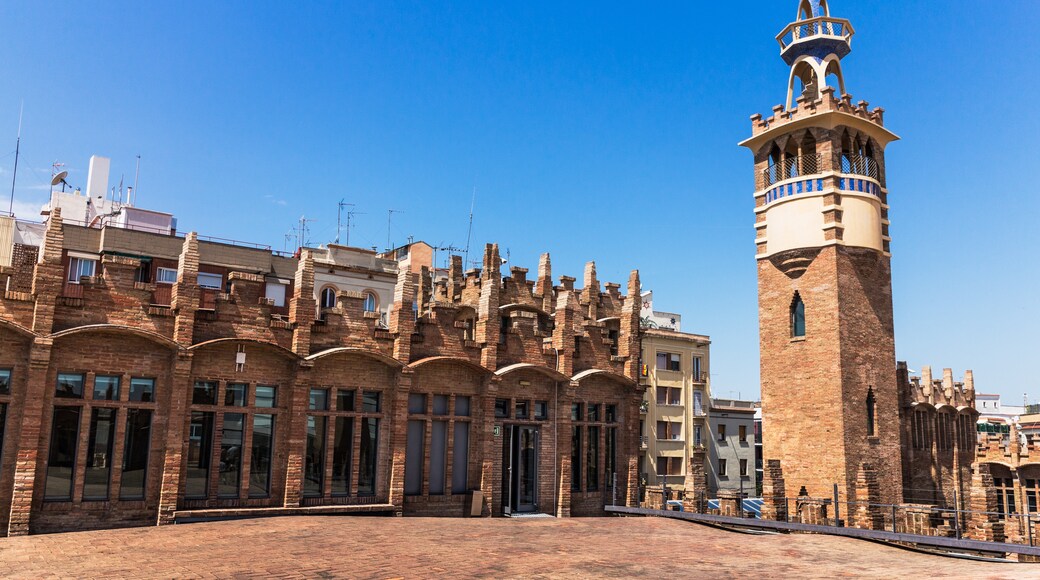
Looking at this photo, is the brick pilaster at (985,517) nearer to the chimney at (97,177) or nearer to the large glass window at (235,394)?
the large glass window at (235,394)

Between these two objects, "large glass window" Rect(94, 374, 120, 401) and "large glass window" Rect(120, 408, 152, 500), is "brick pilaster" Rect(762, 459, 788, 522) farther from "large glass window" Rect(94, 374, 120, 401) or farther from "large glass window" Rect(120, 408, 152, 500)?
"large glass window" Rect(94, 374, 120, 401)

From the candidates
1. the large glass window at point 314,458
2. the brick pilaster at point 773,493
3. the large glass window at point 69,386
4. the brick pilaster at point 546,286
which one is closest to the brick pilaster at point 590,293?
the brick pilaster at point 546,286

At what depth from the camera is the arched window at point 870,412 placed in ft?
119

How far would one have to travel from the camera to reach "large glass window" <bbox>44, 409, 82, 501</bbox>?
65.5ft

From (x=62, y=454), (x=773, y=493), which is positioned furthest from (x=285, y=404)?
(x=773, y=493)

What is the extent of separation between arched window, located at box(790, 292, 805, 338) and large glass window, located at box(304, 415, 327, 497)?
2344cm

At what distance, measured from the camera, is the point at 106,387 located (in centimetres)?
2086

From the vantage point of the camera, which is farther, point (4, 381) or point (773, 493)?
point (773, 493)

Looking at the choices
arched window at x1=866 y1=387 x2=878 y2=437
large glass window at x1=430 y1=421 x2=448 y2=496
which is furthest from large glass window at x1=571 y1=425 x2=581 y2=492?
arched window at x1=866 y1=387 x2=878 y2=437

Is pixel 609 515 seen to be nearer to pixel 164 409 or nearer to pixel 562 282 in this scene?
pixel 562 282

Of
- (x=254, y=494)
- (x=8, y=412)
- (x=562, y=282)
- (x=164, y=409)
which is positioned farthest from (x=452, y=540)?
(x=562, y=282)

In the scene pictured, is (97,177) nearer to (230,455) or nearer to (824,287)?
(230,455)

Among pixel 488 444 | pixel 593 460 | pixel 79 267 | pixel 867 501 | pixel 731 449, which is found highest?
pixel 79 267

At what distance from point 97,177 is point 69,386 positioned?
2516cm
